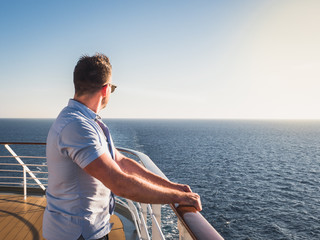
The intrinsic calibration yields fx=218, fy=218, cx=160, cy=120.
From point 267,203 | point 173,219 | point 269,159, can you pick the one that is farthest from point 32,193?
point 269,159

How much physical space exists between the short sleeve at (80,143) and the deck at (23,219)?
7.00 feet

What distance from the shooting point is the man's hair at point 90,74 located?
1.03 metres

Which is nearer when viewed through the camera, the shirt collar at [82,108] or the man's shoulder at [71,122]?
the man's shoulder at [71,122]

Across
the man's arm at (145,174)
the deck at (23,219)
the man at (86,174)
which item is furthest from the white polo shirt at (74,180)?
the deck at (23,219)

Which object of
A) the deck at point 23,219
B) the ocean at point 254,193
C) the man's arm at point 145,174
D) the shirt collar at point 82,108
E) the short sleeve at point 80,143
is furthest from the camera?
the ocean at point 254,193

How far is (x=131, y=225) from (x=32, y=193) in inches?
87.7

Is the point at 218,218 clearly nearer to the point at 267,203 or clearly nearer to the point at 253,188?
the point at 267,203

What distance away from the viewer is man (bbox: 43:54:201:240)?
Answer: 854mm

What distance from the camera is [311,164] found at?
3597cm

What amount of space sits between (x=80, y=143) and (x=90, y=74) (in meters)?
0.36

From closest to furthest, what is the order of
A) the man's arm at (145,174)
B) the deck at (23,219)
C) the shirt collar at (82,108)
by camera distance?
1. the shirt collar at (82,108)
2. the man's arm at (145,174)
3. the deck at (23,219)

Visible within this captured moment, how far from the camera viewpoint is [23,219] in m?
2.96

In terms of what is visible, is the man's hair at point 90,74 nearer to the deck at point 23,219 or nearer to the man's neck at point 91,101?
the man's neck at point 91,101

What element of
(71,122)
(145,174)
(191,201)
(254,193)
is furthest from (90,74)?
(254,193)
